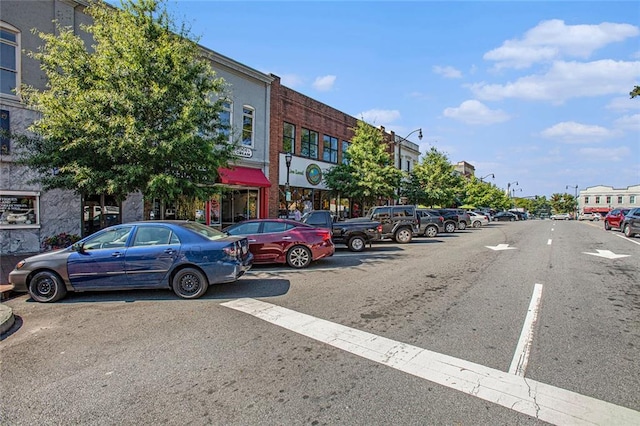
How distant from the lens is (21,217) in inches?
475

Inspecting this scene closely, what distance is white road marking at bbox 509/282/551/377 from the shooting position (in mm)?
3791

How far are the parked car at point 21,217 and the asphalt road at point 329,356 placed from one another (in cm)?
720

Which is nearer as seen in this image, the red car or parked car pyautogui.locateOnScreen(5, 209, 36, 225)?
the red car

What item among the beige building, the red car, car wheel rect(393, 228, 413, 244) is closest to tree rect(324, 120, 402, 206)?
car wheel rect(393, 228, 413, 244)

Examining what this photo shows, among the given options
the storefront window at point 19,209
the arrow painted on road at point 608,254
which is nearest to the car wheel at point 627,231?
the arrow painted on road at point 608,254

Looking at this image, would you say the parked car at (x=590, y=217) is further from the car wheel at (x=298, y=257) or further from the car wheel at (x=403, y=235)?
the car wheel at (x=298, y=257)

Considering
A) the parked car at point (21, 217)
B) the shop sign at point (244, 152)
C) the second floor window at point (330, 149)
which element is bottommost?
the parked car at point (21, 217)

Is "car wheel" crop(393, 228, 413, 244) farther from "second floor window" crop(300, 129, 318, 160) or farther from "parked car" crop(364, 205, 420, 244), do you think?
"second floor window" crop(300, 129, 318, 160)

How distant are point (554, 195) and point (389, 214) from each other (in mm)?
112030

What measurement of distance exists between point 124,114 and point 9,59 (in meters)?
5.88

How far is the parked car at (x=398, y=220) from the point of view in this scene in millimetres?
17500

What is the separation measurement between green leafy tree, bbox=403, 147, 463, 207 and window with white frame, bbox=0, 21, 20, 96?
28.8m

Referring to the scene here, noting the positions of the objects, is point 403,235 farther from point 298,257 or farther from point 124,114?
point 124,114

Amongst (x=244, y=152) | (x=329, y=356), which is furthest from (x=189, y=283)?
(x=244, y=152)
